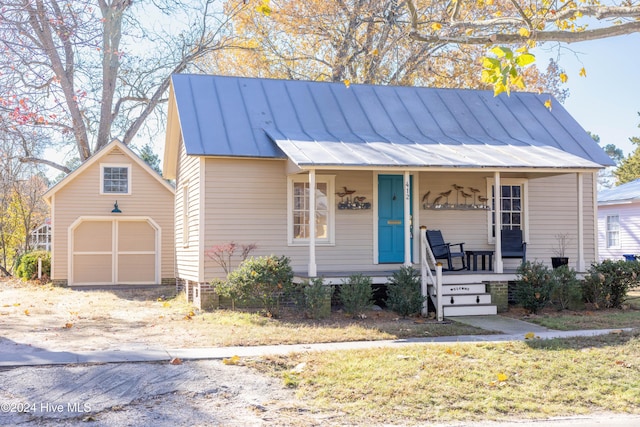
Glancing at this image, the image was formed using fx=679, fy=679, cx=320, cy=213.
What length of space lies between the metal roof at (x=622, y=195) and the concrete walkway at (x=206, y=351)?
51.0 ft

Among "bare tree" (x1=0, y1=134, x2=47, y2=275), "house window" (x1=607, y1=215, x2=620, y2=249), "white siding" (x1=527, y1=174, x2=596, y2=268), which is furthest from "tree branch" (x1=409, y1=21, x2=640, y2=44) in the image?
"bare tree" (x1=0, y1=134, x2=47, y2=275)

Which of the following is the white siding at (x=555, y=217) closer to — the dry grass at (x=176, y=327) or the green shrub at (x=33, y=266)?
the dry grass at (x=176, y=327)

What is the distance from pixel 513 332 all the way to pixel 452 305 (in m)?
2.16

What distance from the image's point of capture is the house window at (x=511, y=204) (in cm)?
1542

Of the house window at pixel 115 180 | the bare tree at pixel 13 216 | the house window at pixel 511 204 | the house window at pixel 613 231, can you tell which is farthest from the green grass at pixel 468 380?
the bare tree at pixel 13 216

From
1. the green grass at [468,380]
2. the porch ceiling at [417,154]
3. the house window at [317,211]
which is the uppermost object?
the porch ceiling at [417,154]

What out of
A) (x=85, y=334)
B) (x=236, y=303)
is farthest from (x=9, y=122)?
(x=236, y=303)

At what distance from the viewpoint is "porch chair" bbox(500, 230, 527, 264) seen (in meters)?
14.8

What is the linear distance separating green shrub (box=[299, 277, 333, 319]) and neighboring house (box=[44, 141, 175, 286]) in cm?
1094

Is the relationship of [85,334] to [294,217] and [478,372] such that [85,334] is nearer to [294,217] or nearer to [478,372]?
A: [294,217]

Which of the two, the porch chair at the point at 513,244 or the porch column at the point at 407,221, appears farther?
the porch chair at the point at 513,244

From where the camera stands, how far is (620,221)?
2558 cm

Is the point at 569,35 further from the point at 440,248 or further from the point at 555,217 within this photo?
the point at 555,217

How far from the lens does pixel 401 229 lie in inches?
582
